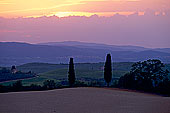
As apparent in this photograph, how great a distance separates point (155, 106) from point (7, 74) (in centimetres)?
6355

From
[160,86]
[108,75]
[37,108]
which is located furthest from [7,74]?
[37,108]

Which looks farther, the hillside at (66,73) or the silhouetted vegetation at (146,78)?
the hillside at (66,73)

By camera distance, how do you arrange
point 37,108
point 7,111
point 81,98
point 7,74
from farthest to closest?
point 7,74 → point 81,98 → point 37,108 → point 7,111

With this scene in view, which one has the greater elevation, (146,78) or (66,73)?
(66,73)

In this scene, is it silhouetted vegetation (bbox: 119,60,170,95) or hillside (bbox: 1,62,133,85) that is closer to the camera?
silhouetted vegetation (bbox: 119,60,170,95)

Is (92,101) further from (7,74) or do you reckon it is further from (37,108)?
(7,74)

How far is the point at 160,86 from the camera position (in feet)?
150

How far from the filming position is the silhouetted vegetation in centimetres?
4656

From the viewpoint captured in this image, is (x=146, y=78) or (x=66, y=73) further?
(x=66, y=73)

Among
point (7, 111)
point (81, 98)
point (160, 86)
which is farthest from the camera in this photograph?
point (160, 86)

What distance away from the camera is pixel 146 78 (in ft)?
160

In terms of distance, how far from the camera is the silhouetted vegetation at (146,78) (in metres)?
46.6

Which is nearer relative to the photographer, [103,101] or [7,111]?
[7,111]

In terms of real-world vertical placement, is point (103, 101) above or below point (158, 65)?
below
